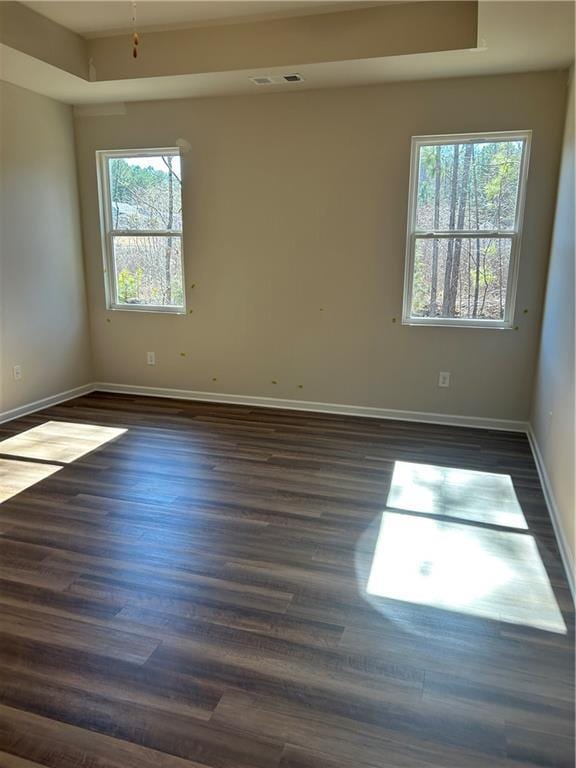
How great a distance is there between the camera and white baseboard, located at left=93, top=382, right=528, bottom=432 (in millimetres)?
4398

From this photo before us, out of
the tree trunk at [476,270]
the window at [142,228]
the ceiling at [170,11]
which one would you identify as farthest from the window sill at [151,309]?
the tree trunk at [476,270]

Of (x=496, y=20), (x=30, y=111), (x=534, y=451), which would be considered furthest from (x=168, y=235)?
(x=534, y=451)

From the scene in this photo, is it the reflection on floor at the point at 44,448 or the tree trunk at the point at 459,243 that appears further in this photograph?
the tree trunk at the point at 459,243

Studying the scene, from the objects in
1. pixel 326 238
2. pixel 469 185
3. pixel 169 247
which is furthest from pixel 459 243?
pixel 169 247

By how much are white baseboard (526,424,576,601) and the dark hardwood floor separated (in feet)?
0.14

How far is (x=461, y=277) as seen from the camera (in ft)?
14.1

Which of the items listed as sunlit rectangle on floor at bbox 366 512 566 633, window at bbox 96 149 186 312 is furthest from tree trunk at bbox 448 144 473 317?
window at bbox 96 149 186 312

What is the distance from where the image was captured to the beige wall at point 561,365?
8.59ft

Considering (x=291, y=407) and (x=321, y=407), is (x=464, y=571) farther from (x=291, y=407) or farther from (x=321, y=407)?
(x=291, y=407)

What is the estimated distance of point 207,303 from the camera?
4941 mm

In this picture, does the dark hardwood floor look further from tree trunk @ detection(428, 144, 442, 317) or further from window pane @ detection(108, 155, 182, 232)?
window pane @ detection(108, 155, 182, 232)

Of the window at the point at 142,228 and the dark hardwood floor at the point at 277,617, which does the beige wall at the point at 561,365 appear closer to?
the dark hardwood floor at the point at 277,617

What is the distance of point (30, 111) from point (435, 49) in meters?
3.27

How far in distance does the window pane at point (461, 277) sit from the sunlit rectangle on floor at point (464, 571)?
7.00 feet
